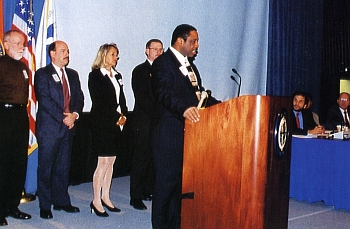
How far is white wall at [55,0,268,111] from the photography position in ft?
20.7

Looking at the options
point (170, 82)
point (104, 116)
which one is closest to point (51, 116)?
point (104, 116)

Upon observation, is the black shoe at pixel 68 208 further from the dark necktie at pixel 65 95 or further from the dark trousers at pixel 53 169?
the dark necktie at pixel 65 95

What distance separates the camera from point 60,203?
15.7 feet

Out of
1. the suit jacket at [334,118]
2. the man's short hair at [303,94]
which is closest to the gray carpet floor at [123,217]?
the man's short hair at [303,94]

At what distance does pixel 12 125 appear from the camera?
4227 mm

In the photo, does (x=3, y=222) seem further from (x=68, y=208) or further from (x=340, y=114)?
(x=340, y=114)

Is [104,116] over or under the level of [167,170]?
over

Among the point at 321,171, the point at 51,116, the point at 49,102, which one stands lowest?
the point at 321,171

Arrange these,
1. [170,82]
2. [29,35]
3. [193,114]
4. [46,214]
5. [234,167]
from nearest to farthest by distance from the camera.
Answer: [234,167]
[193,114]
[170,82]
[46,214]
[29,35]

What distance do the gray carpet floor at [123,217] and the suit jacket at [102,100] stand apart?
0.84 meters

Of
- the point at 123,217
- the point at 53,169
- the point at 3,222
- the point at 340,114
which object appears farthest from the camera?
the point at 340,114

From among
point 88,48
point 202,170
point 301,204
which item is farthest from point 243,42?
point 202,170

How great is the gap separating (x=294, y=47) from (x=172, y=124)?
6.79 metres

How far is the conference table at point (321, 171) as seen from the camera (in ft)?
17.0
